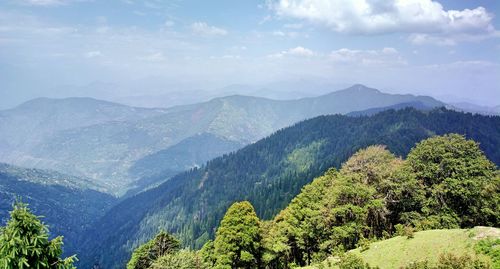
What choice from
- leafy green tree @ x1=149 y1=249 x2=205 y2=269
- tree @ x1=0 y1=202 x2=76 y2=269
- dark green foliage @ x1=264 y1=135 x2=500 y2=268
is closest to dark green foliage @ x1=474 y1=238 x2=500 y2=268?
dark green foliage @ x1=264 y1=135 x2=500 y2=268

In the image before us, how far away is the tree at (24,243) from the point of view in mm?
21734

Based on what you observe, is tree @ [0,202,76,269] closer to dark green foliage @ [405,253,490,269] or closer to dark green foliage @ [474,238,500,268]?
dark green foliage @ [405,253,490,269]

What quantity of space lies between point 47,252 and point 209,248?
2045 inches

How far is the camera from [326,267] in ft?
138

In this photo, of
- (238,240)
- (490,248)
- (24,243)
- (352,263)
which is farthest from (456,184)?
(24,243)

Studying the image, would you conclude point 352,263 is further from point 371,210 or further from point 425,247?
point 371,210

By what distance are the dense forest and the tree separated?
2762cm

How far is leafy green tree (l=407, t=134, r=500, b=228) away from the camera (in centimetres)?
5394

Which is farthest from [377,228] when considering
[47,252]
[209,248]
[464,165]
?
[47,252]

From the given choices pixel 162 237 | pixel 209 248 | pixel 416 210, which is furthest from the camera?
pixel 209 248

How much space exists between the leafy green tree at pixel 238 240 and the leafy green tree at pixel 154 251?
11406 mm

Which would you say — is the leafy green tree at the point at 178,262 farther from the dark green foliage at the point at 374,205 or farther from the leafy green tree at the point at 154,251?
the dark green foliage at the point at 374,205

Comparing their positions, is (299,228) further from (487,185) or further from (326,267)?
(487,185)

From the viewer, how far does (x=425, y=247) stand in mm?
37781
